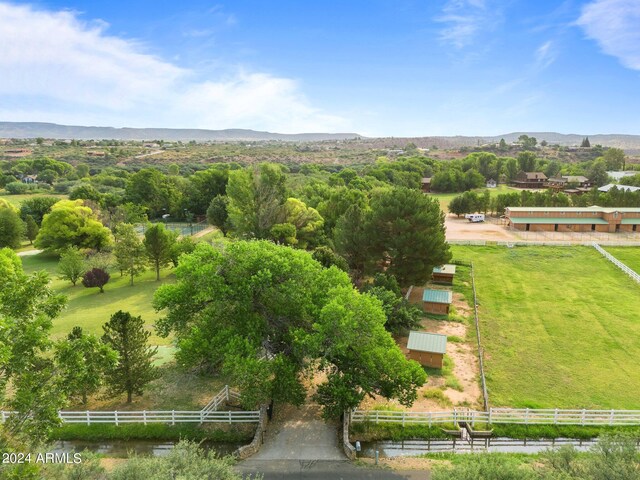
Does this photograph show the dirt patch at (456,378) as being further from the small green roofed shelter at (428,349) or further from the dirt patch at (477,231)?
the dirt patch at (477,231)

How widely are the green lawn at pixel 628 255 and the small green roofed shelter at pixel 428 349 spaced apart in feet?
90.9

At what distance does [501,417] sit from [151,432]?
14471 millimetres

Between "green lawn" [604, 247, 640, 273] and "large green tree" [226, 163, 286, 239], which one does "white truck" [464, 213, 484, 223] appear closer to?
"green lawn" [604, 247, 640, 273]

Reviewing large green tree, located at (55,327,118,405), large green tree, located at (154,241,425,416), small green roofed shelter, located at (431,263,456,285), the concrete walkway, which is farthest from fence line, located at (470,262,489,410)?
large green tree, located at (55,327,118,405)

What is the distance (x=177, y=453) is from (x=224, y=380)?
9.81 meters

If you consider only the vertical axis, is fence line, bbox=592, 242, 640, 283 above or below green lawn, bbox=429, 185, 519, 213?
below

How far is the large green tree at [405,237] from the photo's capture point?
3000 centimetres

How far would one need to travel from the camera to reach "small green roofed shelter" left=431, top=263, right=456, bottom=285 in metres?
34.5

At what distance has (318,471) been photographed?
46.9 feet

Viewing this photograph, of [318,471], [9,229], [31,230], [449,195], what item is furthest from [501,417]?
[449,195]

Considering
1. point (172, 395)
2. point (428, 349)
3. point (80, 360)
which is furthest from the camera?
point (428, 349)

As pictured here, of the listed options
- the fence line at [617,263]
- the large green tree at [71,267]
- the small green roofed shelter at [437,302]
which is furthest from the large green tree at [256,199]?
the fence line at [617,263]

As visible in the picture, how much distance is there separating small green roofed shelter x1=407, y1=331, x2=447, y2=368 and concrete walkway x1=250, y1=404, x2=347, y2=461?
6.72 meters

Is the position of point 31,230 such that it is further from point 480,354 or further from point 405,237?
point 480,354
